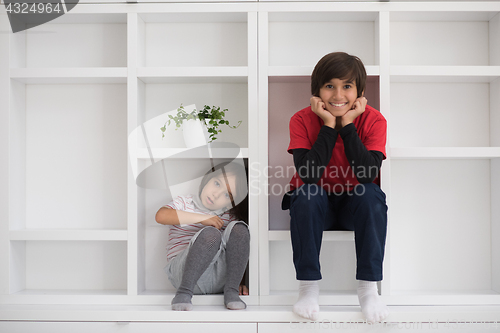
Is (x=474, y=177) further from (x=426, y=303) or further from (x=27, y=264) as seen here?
(x=27, y=264)

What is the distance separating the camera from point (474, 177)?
57.1 inches

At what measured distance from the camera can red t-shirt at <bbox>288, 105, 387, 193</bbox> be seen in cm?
119

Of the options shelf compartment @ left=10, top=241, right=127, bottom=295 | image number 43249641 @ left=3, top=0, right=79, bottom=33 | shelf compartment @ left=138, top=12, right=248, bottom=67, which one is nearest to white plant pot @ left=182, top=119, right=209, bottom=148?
shelf compartment @ left=138, top=12, right=248, bottom=67

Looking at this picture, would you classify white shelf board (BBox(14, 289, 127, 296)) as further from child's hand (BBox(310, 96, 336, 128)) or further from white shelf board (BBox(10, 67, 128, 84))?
child's hand (BBox(310, 96, 336, 128))

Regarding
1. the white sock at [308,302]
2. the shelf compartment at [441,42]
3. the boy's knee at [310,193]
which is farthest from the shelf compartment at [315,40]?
the white sock at [308,302]

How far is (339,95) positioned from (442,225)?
2.30 ft

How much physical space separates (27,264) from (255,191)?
0.94m

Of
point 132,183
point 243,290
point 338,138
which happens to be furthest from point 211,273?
point 338,138

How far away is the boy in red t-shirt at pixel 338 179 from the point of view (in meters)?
1.10

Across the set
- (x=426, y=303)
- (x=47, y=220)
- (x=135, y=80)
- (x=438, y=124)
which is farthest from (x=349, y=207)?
(x=47, y=220)

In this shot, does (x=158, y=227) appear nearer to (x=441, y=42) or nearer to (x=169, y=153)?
(x=169, y=153)

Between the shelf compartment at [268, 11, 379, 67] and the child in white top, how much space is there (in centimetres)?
49

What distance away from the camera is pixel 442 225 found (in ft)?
4.74

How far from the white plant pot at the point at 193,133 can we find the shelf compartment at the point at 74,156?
0.28 m
